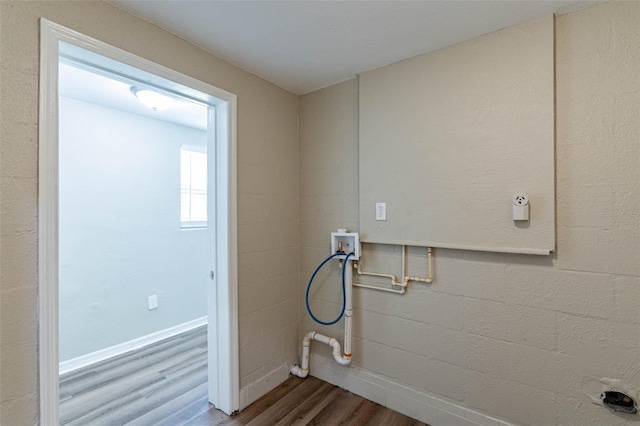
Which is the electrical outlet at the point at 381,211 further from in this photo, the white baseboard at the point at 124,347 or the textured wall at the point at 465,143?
the white baseboard at the point at 124,347

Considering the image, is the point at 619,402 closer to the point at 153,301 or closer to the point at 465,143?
the point at 465,143

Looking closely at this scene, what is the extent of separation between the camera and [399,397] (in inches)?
75.7

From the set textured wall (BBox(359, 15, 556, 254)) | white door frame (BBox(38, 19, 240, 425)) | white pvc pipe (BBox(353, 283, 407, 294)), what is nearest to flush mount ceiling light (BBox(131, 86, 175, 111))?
white door frame (BBox(38, 19, 240, 425))

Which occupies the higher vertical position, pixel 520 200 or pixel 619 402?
pixel 520 200

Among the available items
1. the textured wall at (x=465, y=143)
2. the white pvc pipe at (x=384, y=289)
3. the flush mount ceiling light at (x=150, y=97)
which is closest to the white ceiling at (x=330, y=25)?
the textured wall at (x=465, y=143)

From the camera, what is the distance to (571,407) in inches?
56.7

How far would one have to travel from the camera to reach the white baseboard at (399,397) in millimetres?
1700

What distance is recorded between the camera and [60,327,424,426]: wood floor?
186cm

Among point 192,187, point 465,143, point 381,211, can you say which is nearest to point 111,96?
point 192,187

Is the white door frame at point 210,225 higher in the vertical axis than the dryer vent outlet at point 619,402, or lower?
higher

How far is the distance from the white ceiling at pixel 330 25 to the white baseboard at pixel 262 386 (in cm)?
222

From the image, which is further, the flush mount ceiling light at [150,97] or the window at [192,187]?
the window at [192,187]

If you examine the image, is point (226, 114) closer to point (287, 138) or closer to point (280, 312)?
point (287, 138)

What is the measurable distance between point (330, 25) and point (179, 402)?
259 centimetres
